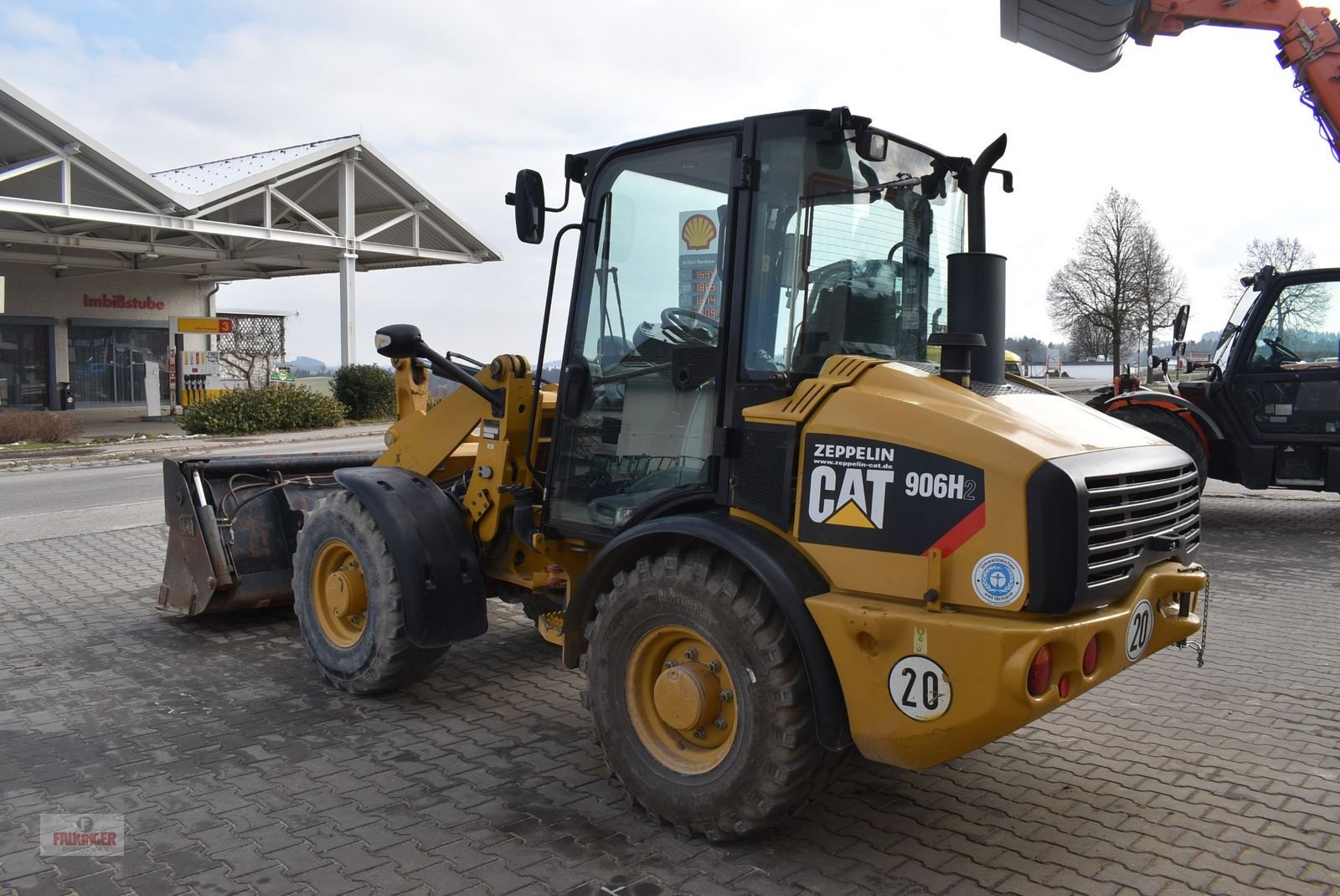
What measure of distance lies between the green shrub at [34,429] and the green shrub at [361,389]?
19.6ft

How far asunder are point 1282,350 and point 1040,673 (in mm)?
8649

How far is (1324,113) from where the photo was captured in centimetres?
1055

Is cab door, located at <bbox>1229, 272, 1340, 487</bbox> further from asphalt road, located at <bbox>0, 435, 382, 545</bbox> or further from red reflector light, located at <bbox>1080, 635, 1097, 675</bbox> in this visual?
asphalt road, located at <bbox>0, 435, 382, 545</bbox>

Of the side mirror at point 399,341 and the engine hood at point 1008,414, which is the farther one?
the side mirror at point 399,341

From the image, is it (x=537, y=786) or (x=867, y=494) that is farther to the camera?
(x=537, y=786)

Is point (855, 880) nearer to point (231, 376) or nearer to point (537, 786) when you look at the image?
point (537, 786)

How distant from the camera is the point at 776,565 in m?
3.25

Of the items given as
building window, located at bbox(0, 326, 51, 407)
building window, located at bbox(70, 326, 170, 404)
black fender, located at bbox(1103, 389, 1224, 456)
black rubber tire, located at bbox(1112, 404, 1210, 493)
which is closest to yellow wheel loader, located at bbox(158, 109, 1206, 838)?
black rubber tire, located at bbox(1112, 404, 1210, 493)

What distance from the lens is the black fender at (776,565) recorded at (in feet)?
10.4

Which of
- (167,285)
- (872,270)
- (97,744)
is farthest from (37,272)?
A: (872,270)

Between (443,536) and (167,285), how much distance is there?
29571 mm

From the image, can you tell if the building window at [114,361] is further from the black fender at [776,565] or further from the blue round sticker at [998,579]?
the blue round sticker at [998,579]

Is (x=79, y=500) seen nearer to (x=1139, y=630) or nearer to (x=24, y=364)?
(x=1139, y=630)

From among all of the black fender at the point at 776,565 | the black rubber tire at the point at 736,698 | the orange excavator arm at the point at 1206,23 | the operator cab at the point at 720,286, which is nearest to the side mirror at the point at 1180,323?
the orange excavator arm at the point at 1206,23
